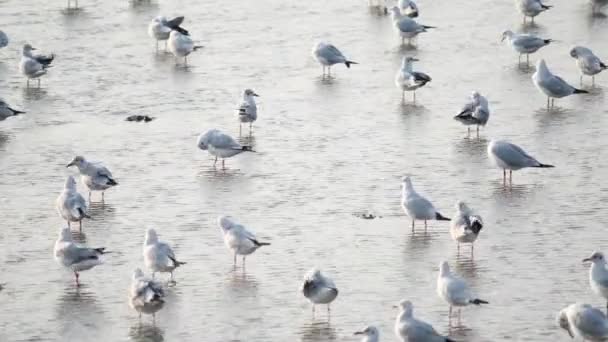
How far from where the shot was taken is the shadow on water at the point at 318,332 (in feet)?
58.0

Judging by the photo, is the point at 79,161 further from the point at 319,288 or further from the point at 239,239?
the point at 319,288

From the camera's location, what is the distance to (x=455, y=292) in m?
17.9

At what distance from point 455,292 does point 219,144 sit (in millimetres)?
8705

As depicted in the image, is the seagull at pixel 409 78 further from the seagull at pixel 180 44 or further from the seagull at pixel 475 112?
the seagull at pixel 180 44

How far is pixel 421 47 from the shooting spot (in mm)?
35469

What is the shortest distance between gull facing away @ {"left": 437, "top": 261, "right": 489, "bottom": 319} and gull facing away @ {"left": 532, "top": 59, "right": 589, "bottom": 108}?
1172cm

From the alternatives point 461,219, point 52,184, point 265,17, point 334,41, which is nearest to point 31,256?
point 52,184

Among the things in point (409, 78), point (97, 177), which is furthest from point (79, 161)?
point (409, 78)

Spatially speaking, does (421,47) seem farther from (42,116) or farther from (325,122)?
(42,116)

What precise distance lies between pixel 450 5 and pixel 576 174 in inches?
647

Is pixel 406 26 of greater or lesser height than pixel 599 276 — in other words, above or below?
above

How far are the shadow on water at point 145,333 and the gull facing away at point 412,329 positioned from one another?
2942 mm

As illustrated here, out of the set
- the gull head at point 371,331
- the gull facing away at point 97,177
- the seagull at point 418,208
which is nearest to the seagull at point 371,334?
the gull head at point 371,331

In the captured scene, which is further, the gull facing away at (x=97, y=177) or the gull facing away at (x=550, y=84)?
the gull facing away at (x=550, y=84)
